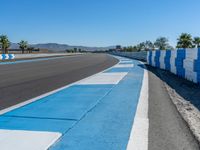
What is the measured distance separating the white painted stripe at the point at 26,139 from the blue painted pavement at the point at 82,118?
0.53 feet

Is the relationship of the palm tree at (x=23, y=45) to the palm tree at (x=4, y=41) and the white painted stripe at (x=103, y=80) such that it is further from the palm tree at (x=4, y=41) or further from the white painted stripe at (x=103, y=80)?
the white painted stripe at (x=103, y=80)

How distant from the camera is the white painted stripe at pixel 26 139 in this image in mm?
3881

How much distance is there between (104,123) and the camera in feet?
16.7

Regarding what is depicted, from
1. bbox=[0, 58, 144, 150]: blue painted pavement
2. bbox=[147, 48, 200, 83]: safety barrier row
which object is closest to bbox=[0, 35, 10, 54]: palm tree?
bbox=[147, 48, 200, 83]: safety barrier row

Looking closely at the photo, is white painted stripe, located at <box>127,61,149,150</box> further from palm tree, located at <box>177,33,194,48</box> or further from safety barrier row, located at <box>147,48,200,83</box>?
palm tree, located at <box>177,33,194,48</box>

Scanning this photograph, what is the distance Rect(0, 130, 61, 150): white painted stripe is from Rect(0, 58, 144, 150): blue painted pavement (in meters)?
0.16

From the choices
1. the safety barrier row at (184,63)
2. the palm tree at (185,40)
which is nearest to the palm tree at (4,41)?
the palm tree at (185,40)

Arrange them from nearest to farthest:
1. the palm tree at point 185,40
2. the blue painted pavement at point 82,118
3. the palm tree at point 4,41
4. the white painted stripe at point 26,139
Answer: the white painted stripe at point 26,139 → the blue painted pavement at point 82,118 → the palm tree at point 185,40 → the palm tree at point 4,41

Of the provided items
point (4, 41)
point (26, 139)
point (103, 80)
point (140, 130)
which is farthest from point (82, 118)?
point (4, 41)

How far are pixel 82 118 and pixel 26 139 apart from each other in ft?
4.87

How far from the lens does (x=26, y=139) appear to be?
13.8 ft

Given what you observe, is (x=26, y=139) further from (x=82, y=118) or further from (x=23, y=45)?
(x=23, y=45)

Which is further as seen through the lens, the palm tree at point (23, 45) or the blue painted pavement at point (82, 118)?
the palm tree at point (23, 45)

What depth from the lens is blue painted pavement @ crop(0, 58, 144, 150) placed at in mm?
4105
